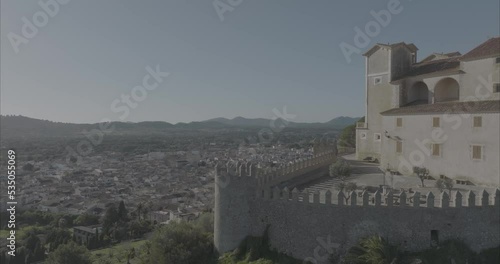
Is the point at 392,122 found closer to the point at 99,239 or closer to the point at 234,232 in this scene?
the point at 234,232

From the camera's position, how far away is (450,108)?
19.1 m

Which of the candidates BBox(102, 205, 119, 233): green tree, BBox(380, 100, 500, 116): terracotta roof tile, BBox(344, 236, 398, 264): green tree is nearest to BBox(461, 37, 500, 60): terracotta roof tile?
BBox(380, 100, 500, 116): terracotta roof tile

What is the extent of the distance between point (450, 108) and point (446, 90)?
307cm

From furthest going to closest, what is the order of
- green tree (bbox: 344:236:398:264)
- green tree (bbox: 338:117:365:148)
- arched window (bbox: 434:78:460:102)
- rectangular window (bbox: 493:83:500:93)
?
green tree (bbox: 338:117:365:148), arched window (bbox: 434:78:460:102), rectangular window (bbox: 493:83:500:93), green tree (bbox: 344:236:398:264)

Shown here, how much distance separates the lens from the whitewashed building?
17547 millimetres

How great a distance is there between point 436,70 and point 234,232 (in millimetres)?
15378

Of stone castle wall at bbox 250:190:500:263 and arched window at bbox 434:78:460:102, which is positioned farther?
arched window at bbox 434:78:460:102

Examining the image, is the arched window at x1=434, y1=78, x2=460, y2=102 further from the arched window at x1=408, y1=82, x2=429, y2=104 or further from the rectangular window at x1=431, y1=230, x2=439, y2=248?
the rectangular window at x1=431, y1=230, x2=439, y2=248

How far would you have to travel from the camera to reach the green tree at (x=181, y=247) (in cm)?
1652

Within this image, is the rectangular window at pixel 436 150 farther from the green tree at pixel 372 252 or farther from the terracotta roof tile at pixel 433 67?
the green tree at pixel 372 252

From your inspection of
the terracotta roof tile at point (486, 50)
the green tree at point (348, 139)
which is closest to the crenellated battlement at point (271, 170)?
the terracotta roof tile at point (486, 50)

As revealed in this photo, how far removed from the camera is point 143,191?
76812 millimetres

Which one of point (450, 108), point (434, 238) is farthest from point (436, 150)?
point (434, 238)

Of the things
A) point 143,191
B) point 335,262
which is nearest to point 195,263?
point 335,262
